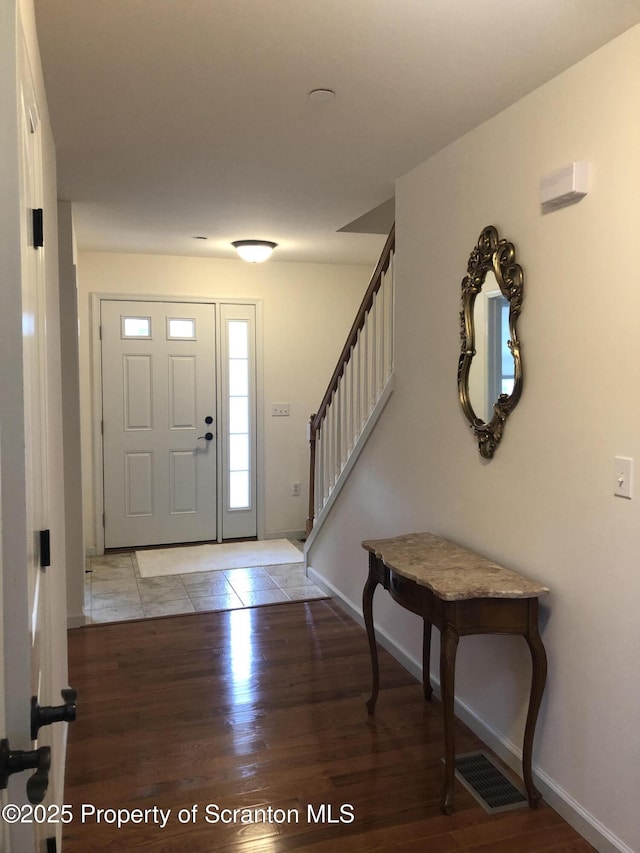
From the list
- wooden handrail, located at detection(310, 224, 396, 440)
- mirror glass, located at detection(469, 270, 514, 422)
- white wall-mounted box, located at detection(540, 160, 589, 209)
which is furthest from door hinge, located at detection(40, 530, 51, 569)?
wooden handrail, located at detection(310, 224, 396, 440)

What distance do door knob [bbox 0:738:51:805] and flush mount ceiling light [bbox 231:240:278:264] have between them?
435 centimetres

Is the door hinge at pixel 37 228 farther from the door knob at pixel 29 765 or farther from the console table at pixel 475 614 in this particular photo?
the console table at pixel 475 614

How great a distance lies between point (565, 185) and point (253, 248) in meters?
3.03

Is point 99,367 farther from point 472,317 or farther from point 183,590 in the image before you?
point 472,317

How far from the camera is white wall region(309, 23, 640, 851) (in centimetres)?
198

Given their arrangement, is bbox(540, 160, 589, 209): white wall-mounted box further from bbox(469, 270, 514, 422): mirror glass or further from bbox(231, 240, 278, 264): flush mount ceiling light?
bbox(231, 240, 278, 264): flush mount ceiling light

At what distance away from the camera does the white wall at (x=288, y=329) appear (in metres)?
5.66

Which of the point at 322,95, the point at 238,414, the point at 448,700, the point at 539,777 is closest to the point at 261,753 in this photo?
the point at 448,700

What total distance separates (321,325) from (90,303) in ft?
6.40

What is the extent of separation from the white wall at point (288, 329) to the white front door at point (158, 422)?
0.96 feet

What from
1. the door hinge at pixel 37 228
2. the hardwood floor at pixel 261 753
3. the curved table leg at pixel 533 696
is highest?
the door hinge at pixel 37 228

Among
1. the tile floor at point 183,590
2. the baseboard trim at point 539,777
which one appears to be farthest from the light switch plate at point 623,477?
the tile floor at point 183,590

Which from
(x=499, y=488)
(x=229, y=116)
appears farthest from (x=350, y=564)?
(x=229, y=116)

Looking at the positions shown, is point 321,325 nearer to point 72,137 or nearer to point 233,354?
point 233,354
